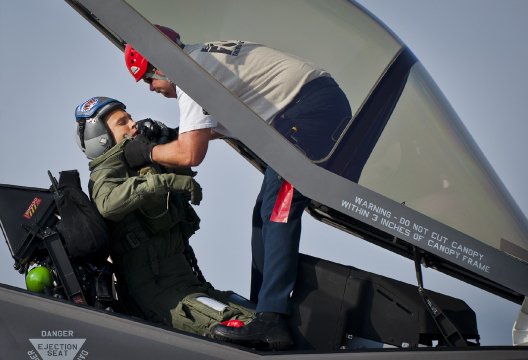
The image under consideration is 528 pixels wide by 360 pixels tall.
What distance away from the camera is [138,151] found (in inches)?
209

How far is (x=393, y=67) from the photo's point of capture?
4.77m

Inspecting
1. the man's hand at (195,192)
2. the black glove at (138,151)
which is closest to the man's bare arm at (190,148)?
the man's hand at (195,192)

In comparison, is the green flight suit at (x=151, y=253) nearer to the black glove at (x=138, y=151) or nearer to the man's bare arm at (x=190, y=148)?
the black glove at (x=138, y=151)

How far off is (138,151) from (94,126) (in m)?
0.38

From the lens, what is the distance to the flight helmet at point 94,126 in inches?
219

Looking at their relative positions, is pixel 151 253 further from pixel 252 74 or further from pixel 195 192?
pixel 252 74

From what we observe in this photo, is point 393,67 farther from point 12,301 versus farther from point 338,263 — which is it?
point 12,301

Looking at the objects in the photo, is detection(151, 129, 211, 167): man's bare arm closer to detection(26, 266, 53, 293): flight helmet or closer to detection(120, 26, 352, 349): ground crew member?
detection(120, 26, 352, 349): ground crew member

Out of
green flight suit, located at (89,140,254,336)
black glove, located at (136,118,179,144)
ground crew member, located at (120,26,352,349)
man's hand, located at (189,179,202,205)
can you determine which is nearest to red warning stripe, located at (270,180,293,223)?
ground crew member, located at (120,26,352,349)

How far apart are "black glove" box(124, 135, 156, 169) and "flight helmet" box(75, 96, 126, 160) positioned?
0.22 meters

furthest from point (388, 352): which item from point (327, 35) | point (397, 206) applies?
point (327, 35)

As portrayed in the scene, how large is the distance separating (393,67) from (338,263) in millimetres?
920

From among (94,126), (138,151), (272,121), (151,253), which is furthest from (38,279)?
(272,121)

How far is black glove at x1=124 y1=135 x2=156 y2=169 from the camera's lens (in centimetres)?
523
